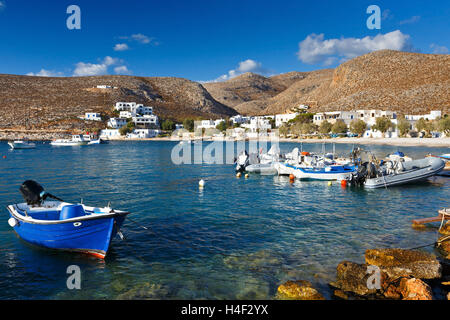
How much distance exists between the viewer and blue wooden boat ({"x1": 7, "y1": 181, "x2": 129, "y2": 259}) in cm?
1172

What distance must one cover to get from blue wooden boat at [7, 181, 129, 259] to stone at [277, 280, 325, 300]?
6.79m

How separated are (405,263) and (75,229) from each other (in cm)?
1255

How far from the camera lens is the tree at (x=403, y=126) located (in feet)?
285

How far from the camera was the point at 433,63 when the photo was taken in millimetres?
125562

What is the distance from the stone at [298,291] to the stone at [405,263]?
2.93 meters

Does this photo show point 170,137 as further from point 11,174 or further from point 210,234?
point 210,234

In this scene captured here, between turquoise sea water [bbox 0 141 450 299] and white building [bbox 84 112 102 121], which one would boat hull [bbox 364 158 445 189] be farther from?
white building [bbox 84 112 102 121]

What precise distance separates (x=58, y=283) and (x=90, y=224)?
7.43ft

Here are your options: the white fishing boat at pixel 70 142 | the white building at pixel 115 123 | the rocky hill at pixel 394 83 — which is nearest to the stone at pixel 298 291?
the white fishing boat at pixel 70 142

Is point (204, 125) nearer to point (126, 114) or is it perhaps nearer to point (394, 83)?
point (126, 114)

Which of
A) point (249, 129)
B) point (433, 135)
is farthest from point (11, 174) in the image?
point (249, 129)

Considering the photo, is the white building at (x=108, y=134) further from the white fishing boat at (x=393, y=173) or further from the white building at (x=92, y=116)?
the white fishing boat at (x=393, y=173)

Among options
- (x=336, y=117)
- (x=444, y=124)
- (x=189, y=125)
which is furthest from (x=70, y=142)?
(x=444, y=124)

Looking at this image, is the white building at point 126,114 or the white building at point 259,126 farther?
the white building at point 126,114
